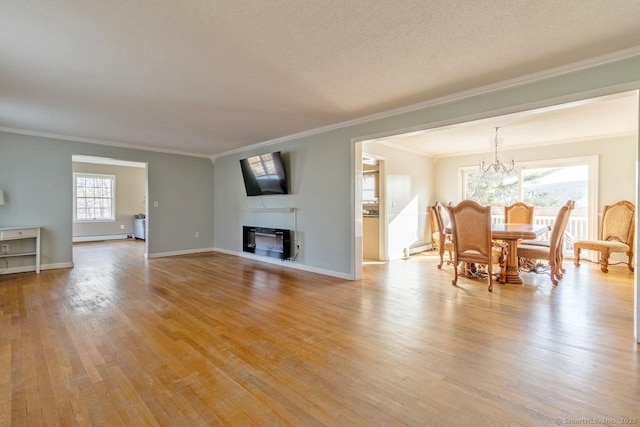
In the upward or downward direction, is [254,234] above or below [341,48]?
below

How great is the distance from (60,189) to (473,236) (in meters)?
6.57

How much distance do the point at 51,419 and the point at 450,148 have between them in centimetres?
687

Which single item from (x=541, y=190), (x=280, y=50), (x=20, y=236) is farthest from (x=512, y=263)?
(x=20, y=236)

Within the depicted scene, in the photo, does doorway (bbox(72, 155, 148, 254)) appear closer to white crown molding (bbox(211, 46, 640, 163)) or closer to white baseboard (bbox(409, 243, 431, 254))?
white crown molding (bbox(211, 46, 640, 163))

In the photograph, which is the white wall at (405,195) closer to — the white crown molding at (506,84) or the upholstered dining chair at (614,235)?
the white crown molding at (506,84)

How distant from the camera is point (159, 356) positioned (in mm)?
2064

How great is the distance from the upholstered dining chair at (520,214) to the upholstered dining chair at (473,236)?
1797 millimetres

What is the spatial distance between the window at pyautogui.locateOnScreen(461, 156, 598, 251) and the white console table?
8.21 meters

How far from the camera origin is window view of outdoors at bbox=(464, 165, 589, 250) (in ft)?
18.4

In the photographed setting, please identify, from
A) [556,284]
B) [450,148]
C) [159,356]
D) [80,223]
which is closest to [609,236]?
[556,284]

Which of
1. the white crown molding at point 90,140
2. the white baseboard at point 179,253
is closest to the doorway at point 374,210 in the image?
the white baseboard at point 179,253

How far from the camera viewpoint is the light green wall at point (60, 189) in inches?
183

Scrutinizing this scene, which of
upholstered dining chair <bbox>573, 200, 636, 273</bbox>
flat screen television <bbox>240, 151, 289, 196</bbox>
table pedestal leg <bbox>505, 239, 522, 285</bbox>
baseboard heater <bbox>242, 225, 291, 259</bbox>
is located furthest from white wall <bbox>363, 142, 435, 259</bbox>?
upholstered dining chair <bbox>573, 200, 636, 273</bbox>

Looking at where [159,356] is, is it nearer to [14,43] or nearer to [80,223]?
[14,43]
